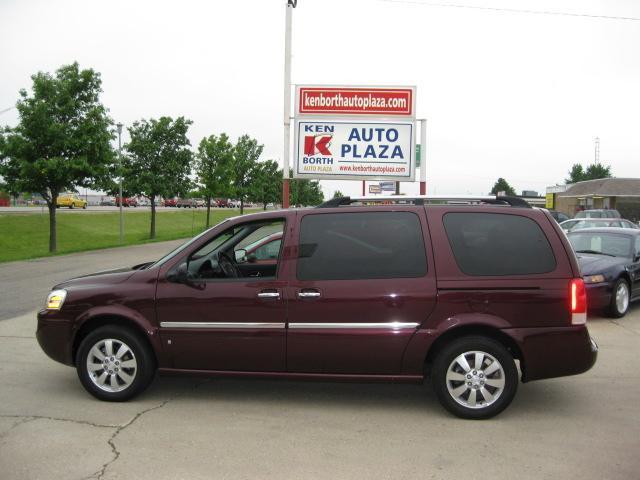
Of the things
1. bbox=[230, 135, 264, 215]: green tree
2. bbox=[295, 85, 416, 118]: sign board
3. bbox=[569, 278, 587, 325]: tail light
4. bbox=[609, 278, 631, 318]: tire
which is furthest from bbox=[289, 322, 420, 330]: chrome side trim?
bbox=[230, 135, 264, 215]: green tree

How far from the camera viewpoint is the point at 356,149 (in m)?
14.2

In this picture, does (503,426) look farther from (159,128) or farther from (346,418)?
(159,128)

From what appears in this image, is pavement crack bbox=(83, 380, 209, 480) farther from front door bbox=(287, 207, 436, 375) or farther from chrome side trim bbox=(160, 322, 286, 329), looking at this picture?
front door bbox=(287, 207, 436, 375)

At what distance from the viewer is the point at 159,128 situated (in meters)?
30.2

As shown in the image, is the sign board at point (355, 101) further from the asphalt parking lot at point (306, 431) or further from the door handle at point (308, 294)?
the door handle at point (308, 294)

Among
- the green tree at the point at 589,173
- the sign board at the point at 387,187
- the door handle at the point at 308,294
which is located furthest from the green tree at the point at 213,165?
the green tree at the point at 589,173

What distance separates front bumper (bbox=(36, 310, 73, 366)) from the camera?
524 cm

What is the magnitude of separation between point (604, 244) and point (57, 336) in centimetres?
900

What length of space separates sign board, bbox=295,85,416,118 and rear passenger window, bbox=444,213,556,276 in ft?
31.2

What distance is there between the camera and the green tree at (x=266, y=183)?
153ft

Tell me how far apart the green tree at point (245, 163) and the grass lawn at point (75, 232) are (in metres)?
5.04

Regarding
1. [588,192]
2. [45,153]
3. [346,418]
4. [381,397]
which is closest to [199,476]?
[346,418]

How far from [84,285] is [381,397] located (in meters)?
2.80

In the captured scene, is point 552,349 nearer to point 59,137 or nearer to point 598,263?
point 598,263
